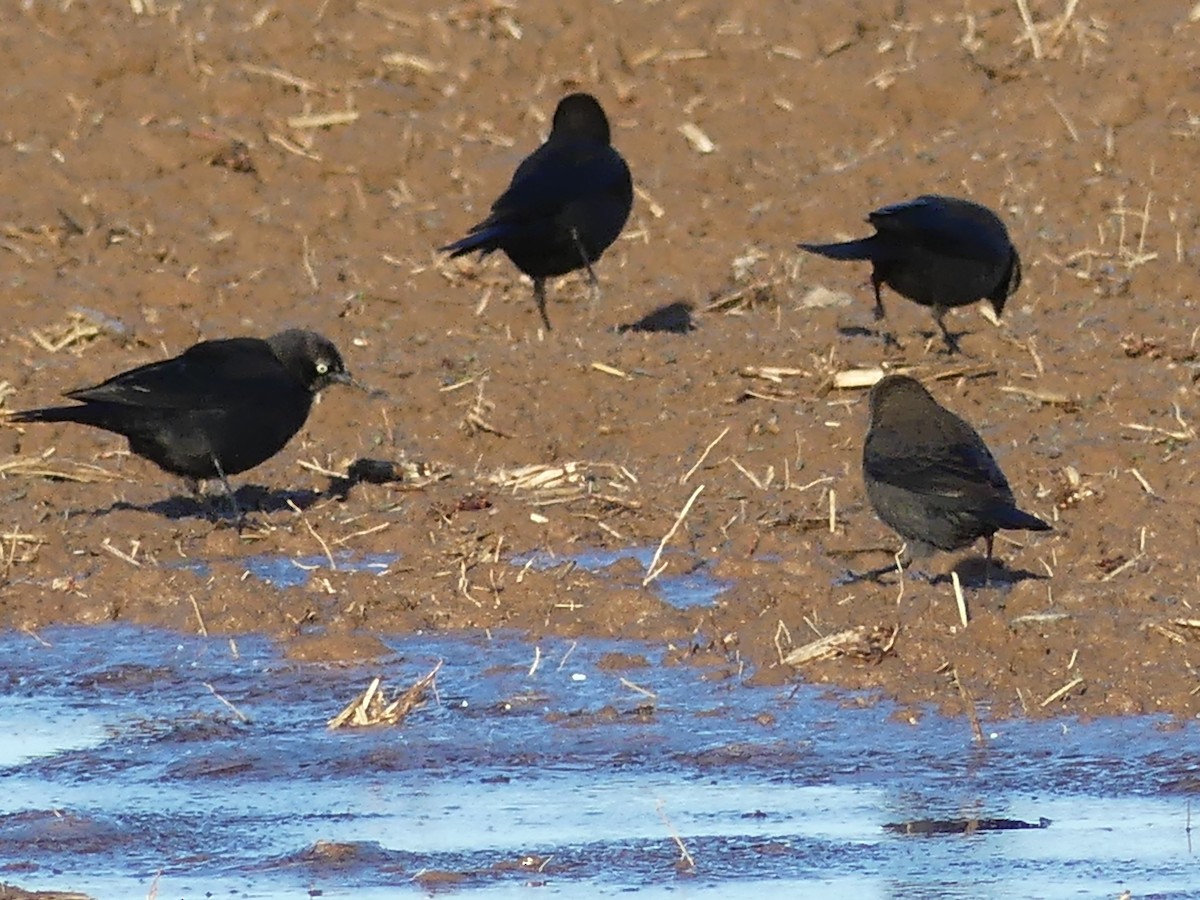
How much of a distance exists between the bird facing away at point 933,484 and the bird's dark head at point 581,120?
5.76 meters

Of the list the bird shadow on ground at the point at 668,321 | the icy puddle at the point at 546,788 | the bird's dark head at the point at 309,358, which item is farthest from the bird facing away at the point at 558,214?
the icy puddle at the point at 546,788

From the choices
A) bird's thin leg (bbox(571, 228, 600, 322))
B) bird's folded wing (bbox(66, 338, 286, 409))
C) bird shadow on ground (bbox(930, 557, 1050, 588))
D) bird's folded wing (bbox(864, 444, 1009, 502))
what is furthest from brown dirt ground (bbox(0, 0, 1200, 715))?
bird's folded wing (bbox(66, 338, 286, 409))

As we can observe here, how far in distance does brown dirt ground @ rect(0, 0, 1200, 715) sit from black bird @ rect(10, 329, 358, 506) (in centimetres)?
27

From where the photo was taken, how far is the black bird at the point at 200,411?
35.6 feet

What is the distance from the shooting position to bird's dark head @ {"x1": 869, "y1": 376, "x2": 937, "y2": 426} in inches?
388

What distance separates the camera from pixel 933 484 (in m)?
9.21

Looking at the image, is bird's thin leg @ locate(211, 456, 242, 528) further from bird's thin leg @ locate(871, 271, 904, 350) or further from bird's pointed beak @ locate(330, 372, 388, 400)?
bird's thin leg @ locate(871, 271, 904, 350)

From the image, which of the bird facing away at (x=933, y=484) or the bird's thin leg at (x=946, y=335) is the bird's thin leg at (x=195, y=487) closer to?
the bird facing away at (x=933, y=484)

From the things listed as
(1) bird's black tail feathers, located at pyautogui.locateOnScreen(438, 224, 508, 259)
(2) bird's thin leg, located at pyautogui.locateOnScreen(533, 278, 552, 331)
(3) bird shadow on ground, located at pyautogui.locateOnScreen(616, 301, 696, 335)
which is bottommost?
(3) bird shadow on ground, located at pyautogui.locateOnScreen(616, 301, 696, 335)

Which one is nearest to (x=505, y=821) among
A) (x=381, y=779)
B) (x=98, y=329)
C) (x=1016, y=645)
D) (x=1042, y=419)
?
(x=381, y=779)

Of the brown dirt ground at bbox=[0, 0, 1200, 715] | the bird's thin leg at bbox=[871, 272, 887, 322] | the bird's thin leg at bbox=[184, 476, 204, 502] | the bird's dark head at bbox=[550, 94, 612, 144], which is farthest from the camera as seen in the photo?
the bird's dark head at bbox=[550, 94, 612, 144]

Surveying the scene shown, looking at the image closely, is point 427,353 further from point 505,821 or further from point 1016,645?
point 505,821

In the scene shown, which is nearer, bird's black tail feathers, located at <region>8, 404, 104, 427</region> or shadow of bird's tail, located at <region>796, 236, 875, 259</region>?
bird's black tail feathers, located at <region>8, 404, 104, 427</region>

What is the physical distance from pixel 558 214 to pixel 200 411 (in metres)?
3.75
